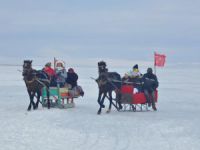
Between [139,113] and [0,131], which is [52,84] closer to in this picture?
[139,113]

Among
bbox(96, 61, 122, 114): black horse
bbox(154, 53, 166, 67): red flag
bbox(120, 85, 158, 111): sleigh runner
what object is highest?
bbox(154, 53, 166, 67): red flag

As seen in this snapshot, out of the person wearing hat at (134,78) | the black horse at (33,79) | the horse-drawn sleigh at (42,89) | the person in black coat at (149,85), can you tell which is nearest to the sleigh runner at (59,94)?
the horse-drawn sleigh at (42,89)

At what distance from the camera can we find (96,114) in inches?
725

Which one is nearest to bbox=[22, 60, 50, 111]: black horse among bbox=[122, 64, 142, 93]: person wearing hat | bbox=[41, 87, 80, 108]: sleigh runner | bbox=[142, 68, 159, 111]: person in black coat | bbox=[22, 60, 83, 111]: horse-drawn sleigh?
bbox=[22, 60, 83, 111]: horse-drawn sleigh

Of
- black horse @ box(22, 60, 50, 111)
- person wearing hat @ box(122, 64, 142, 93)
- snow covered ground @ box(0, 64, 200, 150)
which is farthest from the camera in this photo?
person wearing hat @ box(122, 64, 142, 93)

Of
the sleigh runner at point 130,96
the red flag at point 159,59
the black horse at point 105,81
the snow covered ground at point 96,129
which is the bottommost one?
the snow covered ground at point 96,129

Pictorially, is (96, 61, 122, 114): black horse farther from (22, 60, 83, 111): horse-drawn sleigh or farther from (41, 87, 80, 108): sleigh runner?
(22, 60, 83, 111): horse-drawn sleigh

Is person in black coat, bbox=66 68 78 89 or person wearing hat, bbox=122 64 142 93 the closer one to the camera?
person wearing hat, bbox=122 64 142 93

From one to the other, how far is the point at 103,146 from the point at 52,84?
322 inches

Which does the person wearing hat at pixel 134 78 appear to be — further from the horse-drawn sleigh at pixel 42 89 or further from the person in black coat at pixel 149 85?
the horse-drawn sleigh at pixel 42 89

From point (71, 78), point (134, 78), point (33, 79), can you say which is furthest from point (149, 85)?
A: point (33, 79)

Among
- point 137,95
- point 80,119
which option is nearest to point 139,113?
point 137,95

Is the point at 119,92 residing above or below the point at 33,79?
below

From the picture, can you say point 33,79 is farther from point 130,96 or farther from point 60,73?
point 130,96
